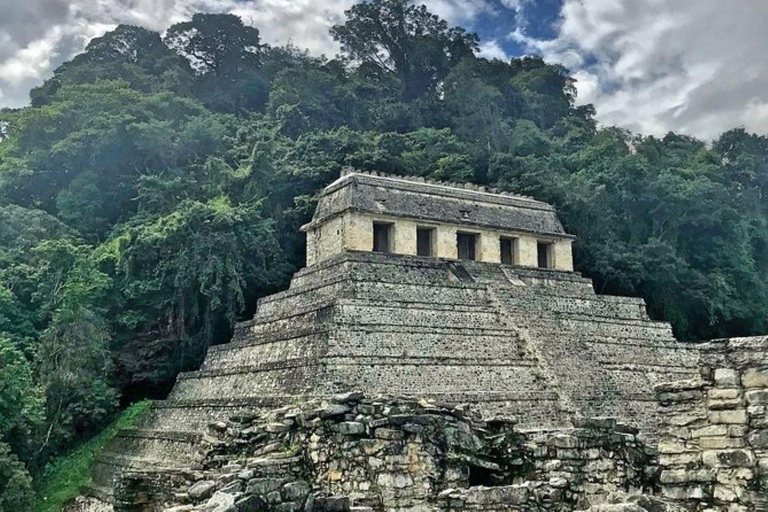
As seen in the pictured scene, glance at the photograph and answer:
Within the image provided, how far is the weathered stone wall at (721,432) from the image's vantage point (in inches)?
217

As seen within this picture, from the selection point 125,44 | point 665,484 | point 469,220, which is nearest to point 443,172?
point 469,220

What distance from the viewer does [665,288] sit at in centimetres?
2986

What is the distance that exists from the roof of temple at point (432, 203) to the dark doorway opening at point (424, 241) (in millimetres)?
576

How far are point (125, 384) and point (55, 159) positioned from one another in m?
11.4

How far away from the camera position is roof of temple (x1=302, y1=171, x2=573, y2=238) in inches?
882

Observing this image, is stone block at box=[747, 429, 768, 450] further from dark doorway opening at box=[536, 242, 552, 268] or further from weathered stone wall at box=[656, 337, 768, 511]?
dark doorway opening at box=[536, 242, 552, 268]

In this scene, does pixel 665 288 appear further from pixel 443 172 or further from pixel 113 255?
pixel 113 255

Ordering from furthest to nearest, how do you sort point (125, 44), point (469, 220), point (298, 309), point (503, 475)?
point (125, 44), point (469, 220), point (298, 309), point (503, 475)

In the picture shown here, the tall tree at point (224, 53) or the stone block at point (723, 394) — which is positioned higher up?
the tall tree at point (224, 53)

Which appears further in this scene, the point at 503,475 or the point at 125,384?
the point at 125,384

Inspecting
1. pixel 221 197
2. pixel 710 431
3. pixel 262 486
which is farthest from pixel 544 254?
pixel 262 486

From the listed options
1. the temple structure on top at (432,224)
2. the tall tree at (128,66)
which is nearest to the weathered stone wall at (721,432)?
the temple structure on top at (432,224)

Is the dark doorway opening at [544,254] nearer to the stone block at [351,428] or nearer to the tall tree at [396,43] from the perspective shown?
the stone block at [351,428]

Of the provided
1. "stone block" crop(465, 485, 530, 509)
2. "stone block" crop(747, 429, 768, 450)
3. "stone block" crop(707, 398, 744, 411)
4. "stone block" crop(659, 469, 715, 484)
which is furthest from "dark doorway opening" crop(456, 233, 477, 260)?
"stone block" crop(747, 429, 768, 450)
